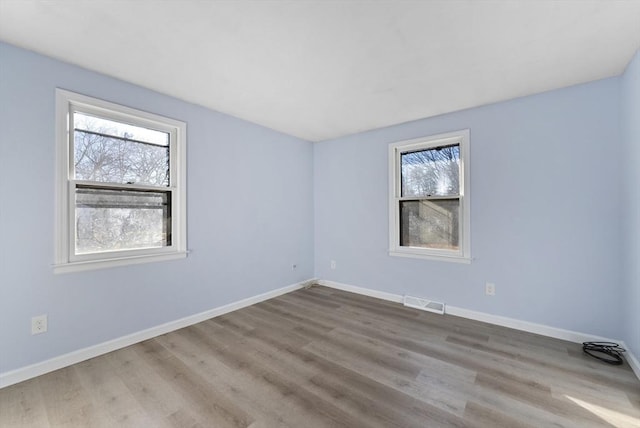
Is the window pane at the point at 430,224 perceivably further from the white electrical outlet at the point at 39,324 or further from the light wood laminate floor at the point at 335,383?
the white electrical outlet at the point at 39,324

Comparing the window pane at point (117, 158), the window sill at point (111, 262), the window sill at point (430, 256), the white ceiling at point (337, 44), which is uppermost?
the white ceiling at point (337, 44)

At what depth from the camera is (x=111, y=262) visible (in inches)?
93.1

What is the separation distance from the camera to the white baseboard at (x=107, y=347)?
191cm

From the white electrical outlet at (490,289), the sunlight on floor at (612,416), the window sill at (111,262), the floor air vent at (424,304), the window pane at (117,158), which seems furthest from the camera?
the floor air vent at (424,304)

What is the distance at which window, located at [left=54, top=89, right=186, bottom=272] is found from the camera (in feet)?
7.10

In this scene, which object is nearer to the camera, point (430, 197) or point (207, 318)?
point (207, 318)

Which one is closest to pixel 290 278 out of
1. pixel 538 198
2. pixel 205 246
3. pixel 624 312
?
pixel 205 246

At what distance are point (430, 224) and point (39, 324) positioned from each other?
156 inches

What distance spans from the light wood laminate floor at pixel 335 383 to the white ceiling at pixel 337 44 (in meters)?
2.47

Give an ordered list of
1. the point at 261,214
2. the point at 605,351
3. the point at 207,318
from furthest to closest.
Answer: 1. the point at 261,214
2. the point at 207,318
3. the point at 605,351

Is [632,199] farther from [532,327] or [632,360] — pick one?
[532,327]

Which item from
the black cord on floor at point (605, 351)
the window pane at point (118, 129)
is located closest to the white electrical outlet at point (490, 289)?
the black cord on floor at point (605, 351)

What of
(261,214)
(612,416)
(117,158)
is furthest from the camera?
(261,214)

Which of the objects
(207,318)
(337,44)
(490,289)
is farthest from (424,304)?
(337,44)
